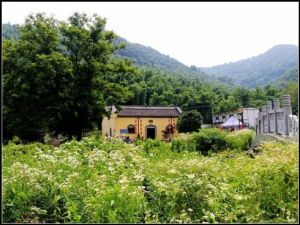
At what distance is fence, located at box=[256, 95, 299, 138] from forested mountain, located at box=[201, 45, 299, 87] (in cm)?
9682

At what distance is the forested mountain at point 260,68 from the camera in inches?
4547

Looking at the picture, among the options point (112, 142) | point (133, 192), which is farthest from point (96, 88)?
point (133, 192)

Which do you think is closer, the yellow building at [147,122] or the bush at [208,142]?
the bush at [208,142]

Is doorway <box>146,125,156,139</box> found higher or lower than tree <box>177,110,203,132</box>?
lower

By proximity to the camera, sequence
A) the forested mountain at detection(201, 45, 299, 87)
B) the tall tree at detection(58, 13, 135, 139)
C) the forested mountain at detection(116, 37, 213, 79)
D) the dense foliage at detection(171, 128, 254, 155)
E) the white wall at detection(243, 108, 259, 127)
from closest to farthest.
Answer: the dense foliage at detection(171, 128, 254, 155), the tall tree at detection(58, 13, 135, 139), the white wall at detection(243, 108, 259, 127), the forested mountain at detection(116, 37, 213, 79), the forested mountain at detection(201, 45, 299, 87)

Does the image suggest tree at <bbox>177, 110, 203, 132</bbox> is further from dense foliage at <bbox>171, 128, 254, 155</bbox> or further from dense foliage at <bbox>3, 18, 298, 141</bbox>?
dense foliage at <bbox>171, 128, 254, 155</bbox>

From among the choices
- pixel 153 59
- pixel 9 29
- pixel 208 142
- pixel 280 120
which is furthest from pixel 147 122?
pixel 153 59

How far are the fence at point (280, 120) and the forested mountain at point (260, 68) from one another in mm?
96825

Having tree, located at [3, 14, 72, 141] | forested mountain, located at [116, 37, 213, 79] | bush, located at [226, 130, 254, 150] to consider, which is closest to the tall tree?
tree, located at [3, 14, 72, 141]

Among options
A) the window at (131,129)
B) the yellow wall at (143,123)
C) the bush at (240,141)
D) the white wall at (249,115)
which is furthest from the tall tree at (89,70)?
the white wall at (249,115)

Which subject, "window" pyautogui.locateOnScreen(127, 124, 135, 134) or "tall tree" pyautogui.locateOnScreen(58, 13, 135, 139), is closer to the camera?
"tall tree" pyautogui.locateOnScreen(58, 13, 135, 139)

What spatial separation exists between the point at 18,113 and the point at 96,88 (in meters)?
3.24

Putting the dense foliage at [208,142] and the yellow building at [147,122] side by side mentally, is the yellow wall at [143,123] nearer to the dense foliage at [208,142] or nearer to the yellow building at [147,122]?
the yellow building at [147,122]

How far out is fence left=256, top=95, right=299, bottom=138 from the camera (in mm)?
9734
